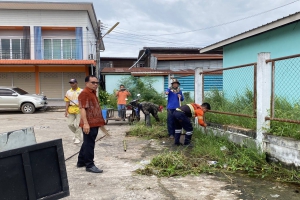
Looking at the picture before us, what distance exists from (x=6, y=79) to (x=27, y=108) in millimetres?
5420

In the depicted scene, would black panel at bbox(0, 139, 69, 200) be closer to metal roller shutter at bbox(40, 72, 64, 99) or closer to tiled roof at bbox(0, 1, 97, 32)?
tiled roof at bbox(0, 1, 97, 32)

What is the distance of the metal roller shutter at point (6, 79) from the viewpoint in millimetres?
19734

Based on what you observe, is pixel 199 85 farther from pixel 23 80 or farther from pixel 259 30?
pixel 23 80

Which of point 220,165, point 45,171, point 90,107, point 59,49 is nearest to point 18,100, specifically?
point 59,49

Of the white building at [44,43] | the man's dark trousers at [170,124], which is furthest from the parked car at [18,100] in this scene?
the man's dark trousers at [170,124]

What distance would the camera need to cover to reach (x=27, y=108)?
1591 centimetres

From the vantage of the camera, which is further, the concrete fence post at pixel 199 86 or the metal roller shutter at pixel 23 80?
the metal roller shutter at pixel 23 80

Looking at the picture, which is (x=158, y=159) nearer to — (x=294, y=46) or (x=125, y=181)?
(x=125, y=181)

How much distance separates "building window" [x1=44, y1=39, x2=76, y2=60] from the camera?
2008cm

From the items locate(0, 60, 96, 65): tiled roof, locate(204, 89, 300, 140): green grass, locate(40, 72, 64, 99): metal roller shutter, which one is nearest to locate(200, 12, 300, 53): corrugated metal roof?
locate(204, 89, 300, 140): green grass

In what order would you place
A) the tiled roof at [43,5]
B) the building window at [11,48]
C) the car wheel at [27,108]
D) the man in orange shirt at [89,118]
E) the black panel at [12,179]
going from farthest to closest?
1. the building window at [11,48]
2. the tiled roof at [43,5]
3. the car wheel at [27,108]
4. the man in orange shirt at [89,118]
5. the black panel at [12,179]

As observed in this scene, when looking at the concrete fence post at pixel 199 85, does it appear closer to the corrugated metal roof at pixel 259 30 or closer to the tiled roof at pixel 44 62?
the corrugated metal roof at pixel 259 30

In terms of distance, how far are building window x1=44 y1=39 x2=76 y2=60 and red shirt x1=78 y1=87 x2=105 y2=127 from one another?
1619cm

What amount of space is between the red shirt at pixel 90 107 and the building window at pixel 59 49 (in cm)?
1619
